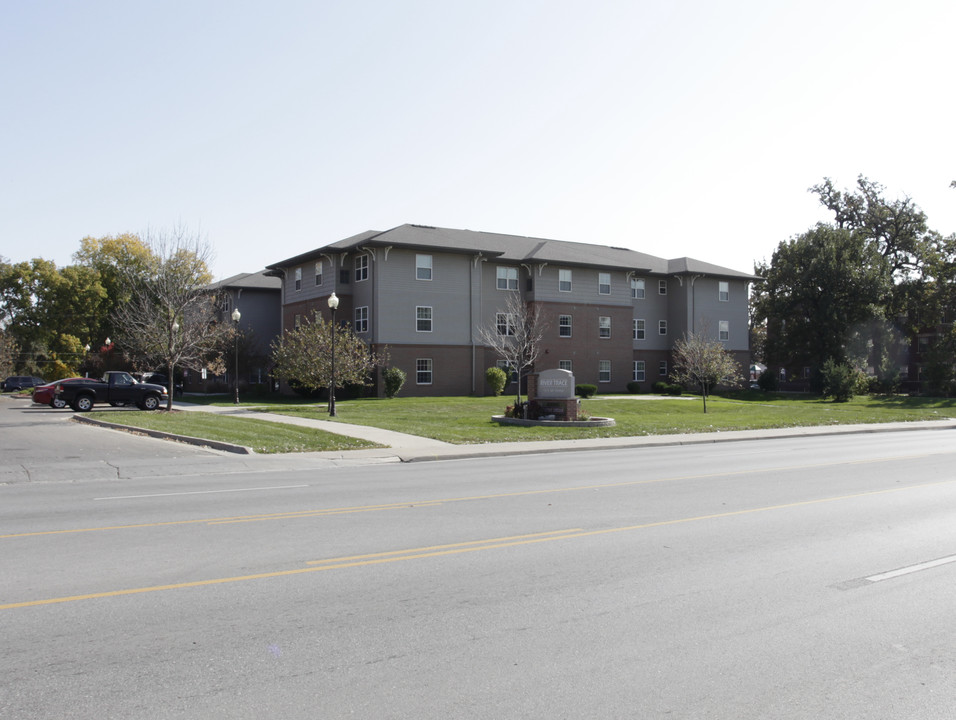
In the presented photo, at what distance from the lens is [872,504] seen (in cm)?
1087

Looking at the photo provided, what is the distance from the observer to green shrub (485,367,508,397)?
44.6 metres

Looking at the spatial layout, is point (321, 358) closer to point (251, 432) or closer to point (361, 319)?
point (361, 319)

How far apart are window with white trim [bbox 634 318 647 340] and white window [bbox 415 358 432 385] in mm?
17696

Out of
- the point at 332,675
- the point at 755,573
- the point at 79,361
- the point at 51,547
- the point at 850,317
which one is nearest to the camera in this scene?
the point at 332,675

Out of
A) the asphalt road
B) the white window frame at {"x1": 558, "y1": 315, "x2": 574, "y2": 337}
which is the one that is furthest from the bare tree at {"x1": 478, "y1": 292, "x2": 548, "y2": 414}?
the asphalt road

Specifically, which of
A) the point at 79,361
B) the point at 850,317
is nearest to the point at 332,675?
the point at 850,317

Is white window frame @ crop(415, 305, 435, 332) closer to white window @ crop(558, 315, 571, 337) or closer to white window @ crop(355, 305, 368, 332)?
white window @ crop(355, 305, 368, 332)

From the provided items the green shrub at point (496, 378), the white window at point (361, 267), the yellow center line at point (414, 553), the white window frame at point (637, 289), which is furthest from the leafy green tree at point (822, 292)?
the yellow center line at point (414, 553)

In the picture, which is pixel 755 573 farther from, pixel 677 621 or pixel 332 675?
pixel 332 675

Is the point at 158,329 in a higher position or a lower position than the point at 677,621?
higher

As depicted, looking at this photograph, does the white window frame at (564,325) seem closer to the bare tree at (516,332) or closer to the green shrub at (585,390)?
the bare tree at (516,332)

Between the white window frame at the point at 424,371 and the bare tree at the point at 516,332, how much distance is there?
351 centimetres

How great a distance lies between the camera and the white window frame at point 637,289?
5481 cm

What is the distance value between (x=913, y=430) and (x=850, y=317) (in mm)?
29024
